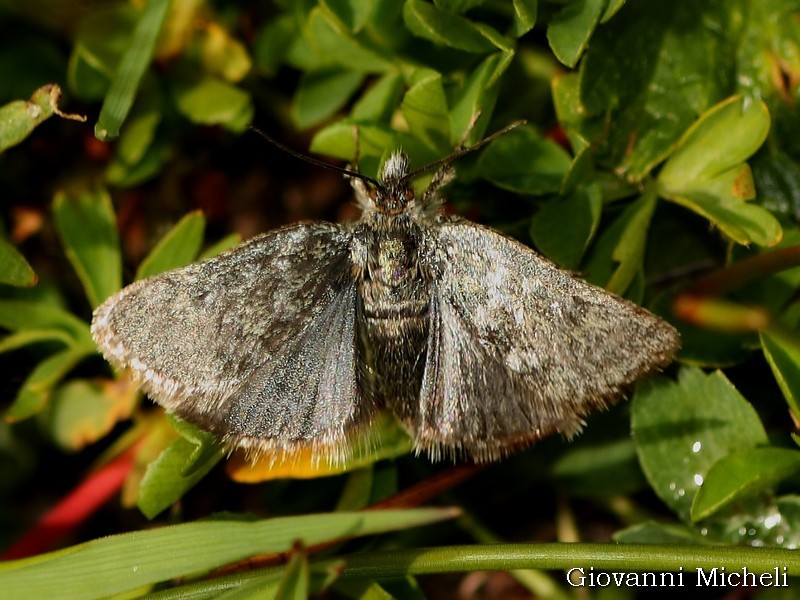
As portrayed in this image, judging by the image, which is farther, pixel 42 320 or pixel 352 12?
pixel 42 320

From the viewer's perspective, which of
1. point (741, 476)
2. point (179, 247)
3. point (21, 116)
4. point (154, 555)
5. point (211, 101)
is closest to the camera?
point (154, 555)

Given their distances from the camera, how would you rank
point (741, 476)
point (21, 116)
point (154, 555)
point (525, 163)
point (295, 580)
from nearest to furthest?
1. point (295, 580)
2. point (154, 555)
3. point (741, 476)
4. point (21, 116)
5. point (525, 163)

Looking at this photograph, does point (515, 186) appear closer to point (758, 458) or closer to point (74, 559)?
point (758, 458)

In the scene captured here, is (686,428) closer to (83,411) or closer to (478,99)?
(478,99)

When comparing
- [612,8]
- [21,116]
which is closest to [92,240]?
[21,116]

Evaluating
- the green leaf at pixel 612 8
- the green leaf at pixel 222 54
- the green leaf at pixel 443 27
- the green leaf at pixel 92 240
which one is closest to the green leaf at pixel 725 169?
the green leaf at pixel 612 8

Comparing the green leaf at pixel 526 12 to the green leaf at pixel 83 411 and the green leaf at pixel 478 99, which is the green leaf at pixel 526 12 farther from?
the green leaf at pixel 83 411

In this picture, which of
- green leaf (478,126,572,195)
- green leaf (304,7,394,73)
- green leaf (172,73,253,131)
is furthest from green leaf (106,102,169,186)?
green leaf (478,126,572,195)
